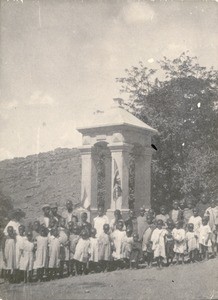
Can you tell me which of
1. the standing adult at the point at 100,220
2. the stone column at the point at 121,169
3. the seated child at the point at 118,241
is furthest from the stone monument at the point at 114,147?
the seated child at the point at 118,241

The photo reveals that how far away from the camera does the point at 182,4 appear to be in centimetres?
555

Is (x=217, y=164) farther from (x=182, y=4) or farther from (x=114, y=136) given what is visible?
(x=182, y=4)

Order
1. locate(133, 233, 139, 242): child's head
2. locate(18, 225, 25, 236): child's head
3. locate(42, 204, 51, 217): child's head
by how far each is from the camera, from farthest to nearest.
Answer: locate(133, 233, 139, 242): child's head
locate(42, 204, 51, 217): child's head
locate(18, 225, 25, 236): child's head

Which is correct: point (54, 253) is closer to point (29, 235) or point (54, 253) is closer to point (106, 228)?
Result: point (29, 235)

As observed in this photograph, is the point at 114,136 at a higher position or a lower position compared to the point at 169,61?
lower

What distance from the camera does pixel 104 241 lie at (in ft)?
17.9

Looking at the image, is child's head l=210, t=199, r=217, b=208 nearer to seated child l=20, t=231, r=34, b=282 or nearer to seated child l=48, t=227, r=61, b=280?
seated child l=48, t=227, r=61, b=280

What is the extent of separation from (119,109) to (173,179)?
1.22 m

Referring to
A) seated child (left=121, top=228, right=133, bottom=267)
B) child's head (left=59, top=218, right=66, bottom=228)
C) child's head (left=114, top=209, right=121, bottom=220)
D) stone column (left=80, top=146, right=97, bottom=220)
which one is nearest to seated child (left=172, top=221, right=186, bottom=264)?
seated child (left=121, top=228, right=133, bottom=267)

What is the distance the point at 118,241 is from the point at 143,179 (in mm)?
941

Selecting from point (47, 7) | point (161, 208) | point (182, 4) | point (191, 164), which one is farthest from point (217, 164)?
point (47, 7)

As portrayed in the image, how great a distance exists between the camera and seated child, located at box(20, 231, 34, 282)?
4867mm

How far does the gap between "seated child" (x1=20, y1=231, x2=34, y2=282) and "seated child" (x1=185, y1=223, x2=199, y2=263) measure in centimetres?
189

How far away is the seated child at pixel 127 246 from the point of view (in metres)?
5.52
